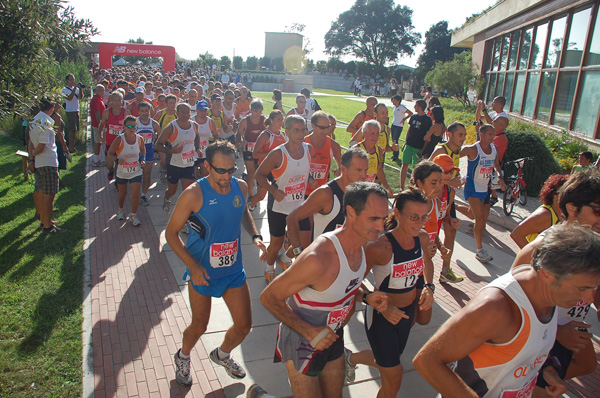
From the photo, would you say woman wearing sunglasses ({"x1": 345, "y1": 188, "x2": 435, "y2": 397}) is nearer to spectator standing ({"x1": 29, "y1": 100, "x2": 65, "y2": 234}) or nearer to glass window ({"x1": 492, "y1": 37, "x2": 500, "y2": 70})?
spectator standing ({"x1": 29, "y1": 100, "x2": 65, "y2": 234})

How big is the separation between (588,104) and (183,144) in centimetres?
1161

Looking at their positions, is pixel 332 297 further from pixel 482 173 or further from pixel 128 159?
pixel 128 159

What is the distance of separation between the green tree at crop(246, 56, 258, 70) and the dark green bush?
218 ft

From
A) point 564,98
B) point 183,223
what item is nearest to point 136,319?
point 183,223

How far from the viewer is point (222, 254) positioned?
3850mm

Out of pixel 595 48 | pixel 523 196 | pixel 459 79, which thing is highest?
pixel 595 48

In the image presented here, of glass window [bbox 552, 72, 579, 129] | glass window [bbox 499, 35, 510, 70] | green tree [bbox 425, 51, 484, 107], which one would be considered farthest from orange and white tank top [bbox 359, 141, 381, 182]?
green tree [bbox 425, 51, 484, 107]

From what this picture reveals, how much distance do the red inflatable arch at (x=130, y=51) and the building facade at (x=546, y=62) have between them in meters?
25.5

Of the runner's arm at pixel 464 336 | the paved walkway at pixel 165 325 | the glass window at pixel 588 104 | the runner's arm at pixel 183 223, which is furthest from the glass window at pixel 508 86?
the runner's arm at pixel 464 336

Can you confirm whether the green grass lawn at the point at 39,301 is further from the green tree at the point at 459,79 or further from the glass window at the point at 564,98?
the green tree at the point at 459,79

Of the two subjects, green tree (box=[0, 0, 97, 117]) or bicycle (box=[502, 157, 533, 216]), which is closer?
green tree (box=[0, 0, 97, 117])

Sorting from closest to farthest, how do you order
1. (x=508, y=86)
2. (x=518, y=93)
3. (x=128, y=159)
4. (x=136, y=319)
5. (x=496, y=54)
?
(x=136, y=319), (x=128, y=159), (x=518, y=93), (x=508, y=86), (x=496, y=54)

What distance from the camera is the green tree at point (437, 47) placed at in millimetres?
68688

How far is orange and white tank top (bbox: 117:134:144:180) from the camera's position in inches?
306
